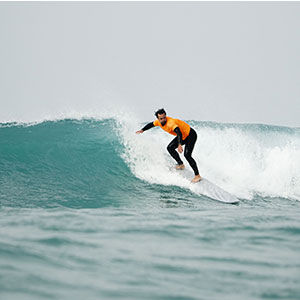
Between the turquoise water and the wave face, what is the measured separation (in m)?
Result: 0.03

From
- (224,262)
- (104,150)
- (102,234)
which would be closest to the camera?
(224,262)

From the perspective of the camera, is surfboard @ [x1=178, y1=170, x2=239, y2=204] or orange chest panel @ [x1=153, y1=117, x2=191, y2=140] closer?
surfboard @ [x1=178, y1=170, x2=239, y2=204]

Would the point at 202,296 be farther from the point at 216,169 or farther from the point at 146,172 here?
the point at 216,169

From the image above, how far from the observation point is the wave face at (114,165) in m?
5.93

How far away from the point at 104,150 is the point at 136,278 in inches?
254

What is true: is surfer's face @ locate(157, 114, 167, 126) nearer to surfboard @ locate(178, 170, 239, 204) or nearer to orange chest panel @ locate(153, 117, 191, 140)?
orange chest panel @ locate(153, 117, 191, 140)

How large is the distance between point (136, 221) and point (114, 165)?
12.8 ft

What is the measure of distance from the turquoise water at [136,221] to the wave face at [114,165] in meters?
0.03

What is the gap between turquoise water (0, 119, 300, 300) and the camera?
215cm

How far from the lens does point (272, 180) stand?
25.4ft

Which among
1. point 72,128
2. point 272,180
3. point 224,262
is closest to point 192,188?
point 272,180

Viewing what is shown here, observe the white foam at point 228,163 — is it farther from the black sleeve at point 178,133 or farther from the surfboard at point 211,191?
the black sleeve at point 178,133

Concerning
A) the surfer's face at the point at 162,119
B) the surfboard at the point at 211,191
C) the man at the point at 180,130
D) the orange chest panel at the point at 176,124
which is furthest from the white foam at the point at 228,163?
the surfer's face at the point at 162,119

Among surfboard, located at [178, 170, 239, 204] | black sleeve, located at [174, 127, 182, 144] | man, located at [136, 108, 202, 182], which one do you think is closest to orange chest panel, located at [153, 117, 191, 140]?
man, located at [136, 108, 202, 182]
